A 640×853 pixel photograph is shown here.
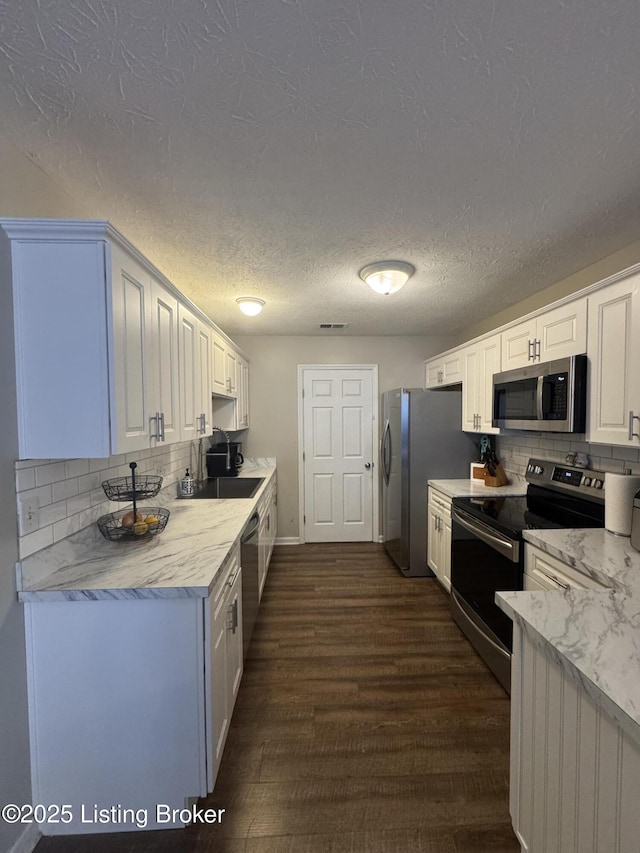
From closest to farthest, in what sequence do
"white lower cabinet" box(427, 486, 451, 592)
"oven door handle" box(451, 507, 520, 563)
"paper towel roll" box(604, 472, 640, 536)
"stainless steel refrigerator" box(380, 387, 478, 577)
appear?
"paper towel roll" box(604, 472, 640, 536), "oven door handle" box(451, 507, 520, 563), "white lower cabinet" box(427, 486, 451, 592), "stainless steel refrigerator" box(380, 387, 478, 577)

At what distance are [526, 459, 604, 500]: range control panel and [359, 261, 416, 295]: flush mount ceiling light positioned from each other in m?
1.62

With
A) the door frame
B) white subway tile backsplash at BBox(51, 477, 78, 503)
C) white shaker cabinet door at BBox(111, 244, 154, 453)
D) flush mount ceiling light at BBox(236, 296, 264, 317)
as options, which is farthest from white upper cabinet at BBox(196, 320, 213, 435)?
the door frame

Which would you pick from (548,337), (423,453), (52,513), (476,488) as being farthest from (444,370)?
(52,513)

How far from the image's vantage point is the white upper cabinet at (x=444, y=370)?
3.31 metres

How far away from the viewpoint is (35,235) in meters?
1.19

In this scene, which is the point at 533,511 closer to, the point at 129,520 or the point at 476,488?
the point at 476,488

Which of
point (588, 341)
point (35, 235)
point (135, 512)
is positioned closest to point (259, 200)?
point (35, 235)

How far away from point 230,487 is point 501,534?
2317 millimetres

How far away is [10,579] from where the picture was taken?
121 cm

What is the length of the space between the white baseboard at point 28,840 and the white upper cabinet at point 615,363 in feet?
9.15

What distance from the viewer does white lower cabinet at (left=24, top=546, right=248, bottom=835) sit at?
49.9 inches

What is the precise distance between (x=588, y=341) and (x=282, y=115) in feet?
5.79

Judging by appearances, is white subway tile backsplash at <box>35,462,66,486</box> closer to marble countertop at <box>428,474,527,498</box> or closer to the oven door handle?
the oven door handle

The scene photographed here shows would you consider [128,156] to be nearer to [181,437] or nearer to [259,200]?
[259,200]
